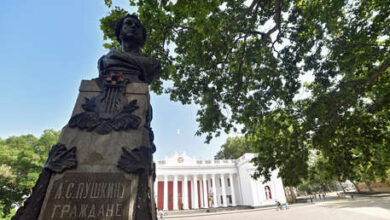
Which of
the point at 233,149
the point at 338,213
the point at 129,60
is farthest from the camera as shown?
the point at 233,149

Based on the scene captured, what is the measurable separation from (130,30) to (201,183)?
46.0 metres

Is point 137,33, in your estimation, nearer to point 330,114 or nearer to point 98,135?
point 98,135

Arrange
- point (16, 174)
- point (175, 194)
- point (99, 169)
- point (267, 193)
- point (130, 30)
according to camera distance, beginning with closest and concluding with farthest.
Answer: point (99, 169) → point (130, 30) → point (16, 174) → point (267, 193) → point (175, 194)

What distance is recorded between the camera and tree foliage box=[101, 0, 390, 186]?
686 cm

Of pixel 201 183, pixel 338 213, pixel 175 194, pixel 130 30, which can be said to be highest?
pixel 130 30

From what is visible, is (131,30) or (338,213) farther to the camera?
(338,213)

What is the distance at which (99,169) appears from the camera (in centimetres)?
249

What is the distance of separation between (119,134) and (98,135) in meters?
0.31

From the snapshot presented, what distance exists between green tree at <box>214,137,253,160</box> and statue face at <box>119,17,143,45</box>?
44.2m

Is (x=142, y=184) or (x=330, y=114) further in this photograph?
(x=330, y=114)

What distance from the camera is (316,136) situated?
7828 millimetres

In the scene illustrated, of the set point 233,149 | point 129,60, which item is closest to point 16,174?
point 129,60

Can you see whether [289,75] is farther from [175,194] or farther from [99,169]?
[175,194]

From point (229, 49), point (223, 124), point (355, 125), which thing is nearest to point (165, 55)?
point (229, 49)
